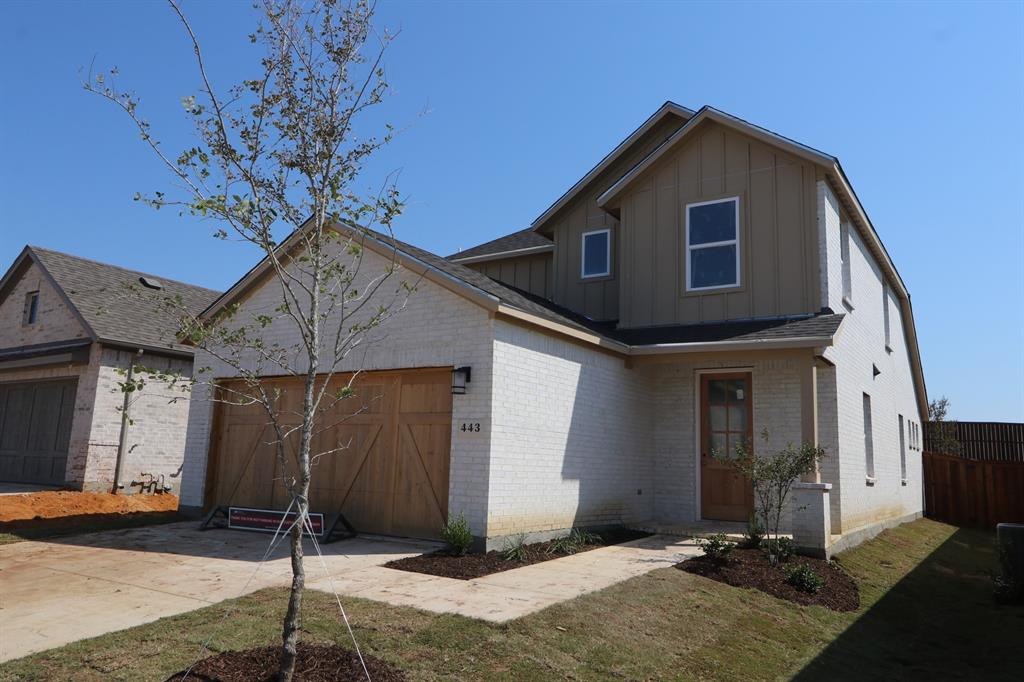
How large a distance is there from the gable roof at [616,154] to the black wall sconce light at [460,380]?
7452 mm

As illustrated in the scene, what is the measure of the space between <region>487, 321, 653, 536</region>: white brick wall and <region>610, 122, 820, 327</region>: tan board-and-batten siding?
1713 mm

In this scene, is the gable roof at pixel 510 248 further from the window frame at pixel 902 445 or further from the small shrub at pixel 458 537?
the window frame at pixel 902 445

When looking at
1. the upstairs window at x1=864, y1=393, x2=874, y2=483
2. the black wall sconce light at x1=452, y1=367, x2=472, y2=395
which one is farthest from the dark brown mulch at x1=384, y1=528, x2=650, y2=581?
the upstairs window at x1=864, y1=393, x2=874, y2=483

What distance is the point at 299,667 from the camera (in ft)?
15.0

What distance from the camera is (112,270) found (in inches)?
825

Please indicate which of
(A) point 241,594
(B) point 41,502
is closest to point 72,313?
(B) point 41,502

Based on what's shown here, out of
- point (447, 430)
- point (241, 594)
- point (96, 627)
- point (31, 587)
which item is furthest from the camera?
point (447, 430)

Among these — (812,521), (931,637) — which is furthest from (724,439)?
(931,637)

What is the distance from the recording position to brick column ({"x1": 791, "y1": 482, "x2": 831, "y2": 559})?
9539mm

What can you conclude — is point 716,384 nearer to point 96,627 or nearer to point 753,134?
point 753,134

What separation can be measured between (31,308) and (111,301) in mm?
2911

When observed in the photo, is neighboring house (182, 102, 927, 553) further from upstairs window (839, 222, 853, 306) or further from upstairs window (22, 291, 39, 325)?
upstairs window (22, 291, 39, 325)

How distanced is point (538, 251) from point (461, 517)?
358 inches

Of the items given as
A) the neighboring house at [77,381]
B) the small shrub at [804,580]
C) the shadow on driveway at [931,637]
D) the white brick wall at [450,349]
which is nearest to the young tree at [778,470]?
the small shrub at [804,580]
